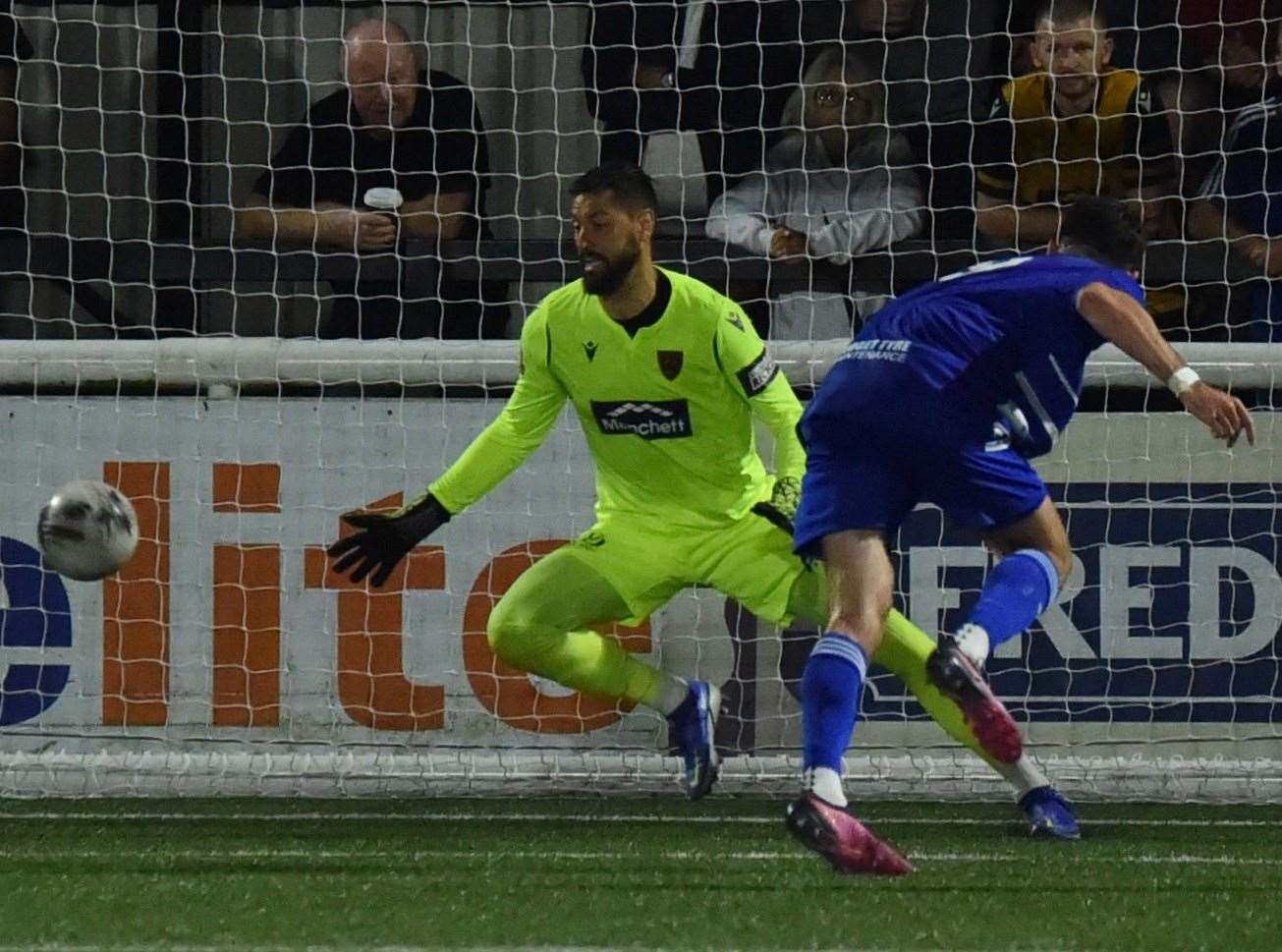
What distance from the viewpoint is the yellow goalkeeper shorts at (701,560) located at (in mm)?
5914

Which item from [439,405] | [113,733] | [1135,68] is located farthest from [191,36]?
[1135,68]

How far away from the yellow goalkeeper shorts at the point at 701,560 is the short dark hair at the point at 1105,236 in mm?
1195

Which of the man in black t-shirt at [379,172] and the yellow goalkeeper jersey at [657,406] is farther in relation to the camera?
the man in black t-shirt at [379,172]

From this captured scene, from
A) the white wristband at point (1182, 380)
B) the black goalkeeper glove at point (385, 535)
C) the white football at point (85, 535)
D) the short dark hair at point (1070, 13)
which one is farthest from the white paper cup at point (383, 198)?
the white wristband at point (1182, 380)

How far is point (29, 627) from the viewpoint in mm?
6762

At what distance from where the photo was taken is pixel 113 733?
6727 millimetres

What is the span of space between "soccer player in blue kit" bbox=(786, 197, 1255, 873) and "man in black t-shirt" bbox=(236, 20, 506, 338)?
2565 millimetres

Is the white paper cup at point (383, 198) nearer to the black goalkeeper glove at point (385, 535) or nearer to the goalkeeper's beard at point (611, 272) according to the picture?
the goalkeeper's beard at point (611, 272)

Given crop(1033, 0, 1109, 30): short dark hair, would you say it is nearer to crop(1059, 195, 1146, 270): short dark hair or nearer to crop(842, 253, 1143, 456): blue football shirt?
crop(1059, 195, 1146, 270): short dark hair

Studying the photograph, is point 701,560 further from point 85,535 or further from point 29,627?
point 29,627

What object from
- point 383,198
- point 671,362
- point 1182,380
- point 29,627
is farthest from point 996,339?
point 29,627

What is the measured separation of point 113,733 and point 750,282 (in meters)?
2.42

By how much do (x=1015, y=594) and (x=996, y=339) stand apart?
0.56 meters

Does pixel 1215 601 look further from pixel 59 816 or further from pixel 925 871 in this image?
pixel 59 816
